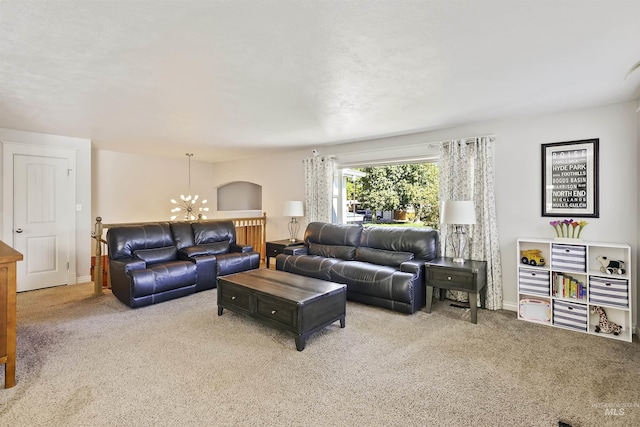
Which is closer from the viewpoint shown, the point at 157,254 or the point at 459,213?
the point at 459,213

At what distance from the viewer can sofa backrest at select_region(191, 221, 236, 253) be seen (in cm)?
522

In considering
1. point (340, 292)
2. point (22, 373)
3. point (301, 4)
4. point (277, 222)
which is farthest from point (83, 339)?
point (277, 222)

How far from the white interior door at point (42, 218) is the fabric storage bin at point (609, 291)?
7.05 m

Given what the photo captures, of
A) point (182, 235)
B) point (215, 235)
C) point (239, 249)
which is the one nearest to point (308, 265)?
point (239, 249)

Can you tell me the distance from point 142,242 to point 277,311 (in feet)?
8.99

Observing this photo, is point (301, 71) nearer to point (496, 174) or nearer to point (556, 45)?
point (556, 45)

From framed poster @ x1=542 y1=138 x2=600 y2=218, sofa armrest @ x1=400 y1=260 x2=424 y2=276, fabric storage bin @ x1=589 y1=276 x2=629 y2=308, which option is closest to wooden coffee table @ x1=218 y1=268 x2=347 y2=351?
sofa armrest @ x1=400 y1=260 x2=424 y2=276

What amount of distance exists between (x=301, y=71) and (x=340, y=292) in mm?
2120

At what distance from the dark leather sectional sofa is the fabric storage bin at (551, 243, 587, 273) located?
1.29 m

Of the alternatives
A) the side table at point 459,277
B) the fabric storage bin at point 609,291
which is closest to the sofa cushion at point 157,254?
the side table at point 459,277

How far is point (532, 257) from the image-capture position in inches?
143

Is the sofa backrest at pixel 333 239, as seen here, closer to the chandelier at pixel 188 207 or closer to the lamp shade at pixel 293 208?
the lamp shade at pixel 293 208

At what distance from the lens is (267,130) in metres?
4.53

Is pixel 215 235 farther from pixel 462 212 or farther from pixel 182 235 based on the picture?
Result: pixel 462 212
